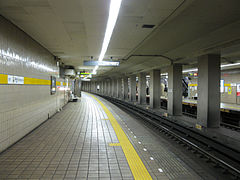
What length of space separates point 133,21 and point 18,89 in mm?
3616

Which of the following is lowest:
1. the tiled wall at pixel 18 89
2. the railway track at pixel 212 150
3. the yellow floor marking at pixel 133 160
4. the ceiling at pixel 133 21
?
the railway track at pixel 212 150

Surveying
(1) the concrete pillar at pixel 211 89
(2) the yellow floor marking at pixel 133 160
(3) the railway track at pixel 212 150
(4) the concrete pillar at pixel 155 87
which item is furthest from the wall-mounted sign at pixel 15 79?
(4) the concrete pillar at pixel 155 87

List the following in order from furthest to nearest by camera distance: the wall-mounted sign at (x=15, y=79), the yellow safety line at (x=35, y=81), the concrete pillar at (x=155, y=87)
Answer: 1. the concrete pillar at (x=155, y=87)
2. the yellow safety line at (x=35, y=81)
3. the wall-mounted sign at (x=15, y=79)

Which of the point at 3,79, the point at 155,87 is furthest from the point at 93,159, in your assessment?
the point at 155,87

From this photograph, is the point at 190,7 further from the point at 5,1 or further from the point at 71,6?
the point at 5,1

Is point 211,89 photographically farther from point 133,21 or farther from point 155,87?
point 155,87

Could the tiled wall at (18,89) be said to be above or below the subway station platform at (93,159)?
above

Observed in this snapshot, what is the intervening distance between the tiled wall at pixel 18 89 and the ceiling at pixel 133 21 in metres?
0.38

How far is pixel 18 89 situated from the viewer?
484 centimetres

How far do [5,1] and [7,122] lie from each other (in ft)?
8.90

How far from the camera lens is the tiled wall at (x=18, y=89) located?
4.11 metres

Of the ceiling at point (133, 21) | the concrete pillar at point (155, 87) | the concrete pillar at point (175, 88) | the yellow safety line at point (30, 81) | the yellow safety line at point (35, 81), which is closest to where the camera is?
the ceiling at point (133, 21)

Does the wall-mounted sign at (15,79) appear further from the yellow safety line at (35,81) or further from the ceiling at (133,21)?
the ceiling at (133,21)

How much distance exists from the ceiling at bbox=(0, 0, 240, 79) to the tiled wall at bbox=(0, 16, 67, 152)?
383mm
